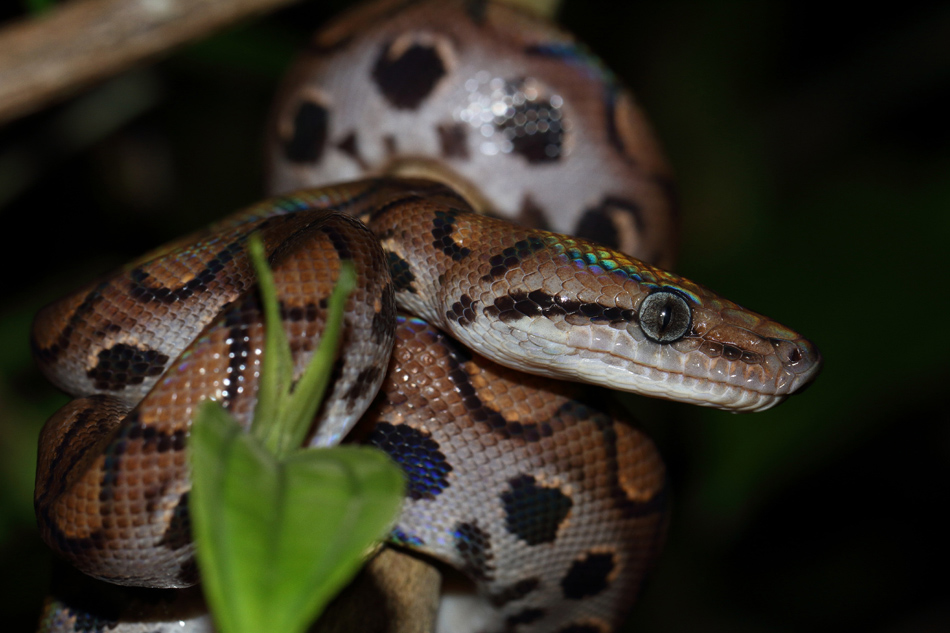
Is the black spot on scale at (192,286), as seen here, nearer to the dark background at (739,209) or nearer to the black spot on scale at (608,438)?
the black spot on scale at (608,438)

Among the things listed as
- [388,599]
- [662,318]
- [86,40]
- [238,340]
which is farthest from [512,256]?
[86,40]

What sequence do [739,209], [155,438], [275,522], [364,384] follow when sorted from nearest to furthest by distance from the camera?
[275,522]
[155,438]
[364,384]
[739,209]

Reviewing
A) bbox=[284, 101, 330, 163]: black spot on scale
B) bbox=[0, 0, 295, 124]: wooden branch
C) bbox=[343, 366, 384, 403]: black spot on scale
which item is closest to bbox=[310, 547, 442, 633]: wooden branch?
bbox=[343, 366, 384, 403]: black spot on scale

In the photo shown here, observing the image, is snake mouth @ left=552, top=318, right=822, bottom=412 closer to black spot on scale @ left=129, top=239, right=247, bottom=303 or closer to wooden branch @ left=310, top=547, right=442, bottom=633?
wooden branch @ left=310, top=547, right=442, bottom=633

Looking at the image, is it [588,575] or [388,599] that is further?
[588,575]

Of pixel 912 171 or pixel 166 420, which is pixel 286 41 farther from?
pixel 912 171

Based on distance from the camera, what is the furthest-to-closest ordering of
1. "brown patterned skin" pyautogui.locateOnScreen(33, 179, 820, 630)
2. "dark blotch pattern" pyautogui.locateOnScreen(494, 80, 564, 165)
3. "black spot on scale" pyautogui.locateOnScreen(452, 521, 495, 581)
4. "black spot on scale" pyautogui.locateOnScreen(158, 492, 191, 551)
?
"dark blotch pattern" pyautogui.locateOnScreen(494, 80, 564, 165), "black spot on scale" pyautogui.locateOnScreen(452, 521, 495, 581), "brown patterned skin" pyautogui.locateOnScreen(33, 179, 820, 630), "black spot on scale" pyautogui.locateOnScreen(158, 492, 191, 551)

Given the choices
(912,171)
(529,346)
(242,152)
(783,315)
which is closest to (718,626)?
(783,315)

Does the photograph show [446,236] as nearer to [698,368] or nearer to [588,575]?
[698,368]
